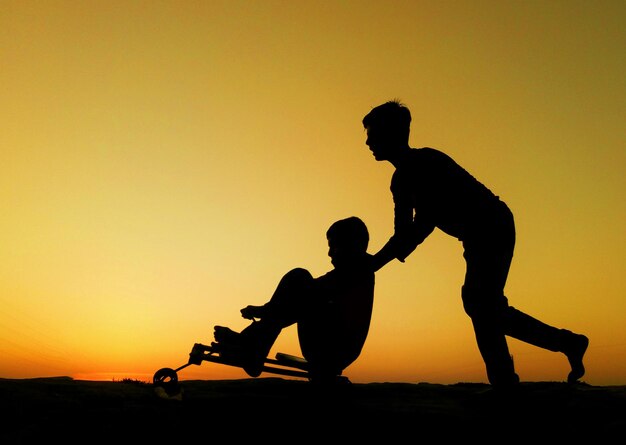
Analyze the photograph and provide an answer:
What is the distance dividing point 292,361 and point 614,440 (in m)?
2.64

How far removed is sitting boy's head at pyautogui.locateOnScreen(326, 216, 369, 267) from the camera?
4762 millimetres

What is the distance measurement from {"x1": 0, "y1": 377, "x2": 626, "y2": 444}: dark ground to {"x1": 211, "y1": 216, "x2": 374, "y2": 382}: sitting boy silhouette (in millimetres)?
338

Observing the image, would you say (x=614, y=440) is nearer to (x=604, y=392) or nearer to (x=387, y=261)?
(x=604, y=392)

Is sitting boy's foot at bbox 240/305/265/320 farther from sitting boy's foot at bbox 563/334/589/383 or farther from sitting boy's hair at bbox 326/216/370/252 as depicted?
sitting boy's foot at bbox 563/334/589/383

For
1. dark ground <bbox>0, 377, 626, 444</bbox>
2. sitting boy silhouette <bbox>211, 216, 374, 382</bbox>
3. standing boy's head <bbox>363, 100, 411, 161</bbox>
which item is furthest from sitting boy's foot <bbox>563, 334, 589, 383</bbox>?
standing boy's head <bbox>363, 100, 411, 161</bbox>

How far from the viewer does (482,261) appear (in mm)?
4586

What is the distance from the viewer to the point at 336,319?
4617 mm

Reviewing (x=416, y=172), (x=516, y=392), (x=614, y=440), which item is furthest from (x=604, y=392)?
(x=416, y=172)

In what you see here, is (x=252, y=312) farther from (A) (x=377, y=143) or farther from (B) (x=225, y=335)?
(A) (x=377, y=143)

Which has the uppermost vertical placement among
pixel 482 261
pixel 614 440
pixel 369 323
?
pixel 482 261

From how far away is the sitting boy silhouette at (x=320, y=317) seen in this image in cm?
460

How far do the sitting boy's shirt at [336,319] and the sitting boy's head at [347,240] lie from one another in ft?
0.46

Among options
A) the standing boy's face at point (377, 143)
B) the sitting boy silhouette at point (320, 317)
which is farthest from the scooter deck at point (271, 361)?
the standing boy's face at point (377, 143)

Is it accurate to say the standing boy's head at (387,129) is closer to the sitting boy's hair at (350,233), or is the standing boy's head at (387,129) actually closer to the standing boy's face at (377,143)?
the standing boy's face at (377,143)
